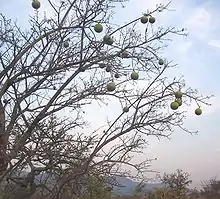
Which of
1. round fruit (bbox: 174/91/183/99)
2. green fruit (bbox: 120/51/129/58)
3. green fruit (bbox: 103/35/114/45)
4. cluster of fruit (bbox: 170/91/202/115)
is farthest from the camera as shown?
green fruit (bbox: 120/51/129/58)

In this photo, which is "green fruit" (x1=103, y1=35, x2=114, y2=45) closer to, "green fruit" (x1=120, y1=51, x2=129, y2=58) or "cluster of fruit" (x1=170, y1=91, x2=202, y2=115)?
"green fruit" (x1=120, y1=51, x2=129, y2=58)

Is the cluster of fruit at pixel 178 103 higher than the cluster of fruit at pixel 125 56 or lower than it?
lower

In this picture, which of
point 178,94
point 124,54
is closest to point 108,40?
point 124,54

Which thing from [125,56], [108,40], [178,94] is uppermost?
[125,56]

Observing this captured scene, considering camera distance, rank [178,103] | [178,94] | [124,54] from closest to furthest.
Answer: [178,103] < [178,94] < [124,54]

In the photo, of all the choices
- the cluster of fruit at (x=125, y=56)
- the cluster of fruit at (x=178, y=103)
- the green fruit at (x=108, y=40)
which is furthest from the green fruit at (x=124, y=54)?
the cluster of fruit at (x=178, y=103)

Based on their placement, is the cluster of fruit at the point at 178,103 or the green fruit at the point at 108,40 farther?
the green fruit at the point at 108,40

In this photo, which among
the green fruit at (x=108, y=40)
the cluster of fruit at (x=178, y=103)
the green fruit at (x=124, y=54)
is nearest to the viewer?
the cluster of fruit at (x=178, y=103)

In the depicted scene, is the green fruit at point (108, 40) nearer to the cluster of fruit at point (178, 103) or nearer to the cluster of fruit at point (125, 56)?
→ the cluster of fruit at point (125, 56)

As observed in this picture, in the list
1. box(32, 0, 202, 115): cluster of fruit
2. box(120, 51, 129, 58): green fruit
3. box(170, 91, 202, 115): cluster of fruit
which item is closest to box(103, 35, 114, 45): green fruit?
box(32, 0, 202, 115): cluster of fruit

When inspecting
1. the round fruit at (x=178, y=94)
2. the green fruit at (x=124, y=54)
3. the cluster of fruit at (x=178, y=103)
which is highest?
the green fruit at (x=124, y=54)

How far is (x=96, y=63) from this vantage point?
589 cm

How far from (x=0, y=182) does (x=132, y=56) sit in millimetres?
2287

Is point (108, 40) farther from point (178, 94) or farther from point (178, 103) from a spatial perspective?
point (178, 103)
